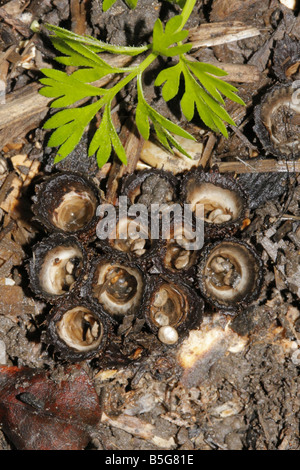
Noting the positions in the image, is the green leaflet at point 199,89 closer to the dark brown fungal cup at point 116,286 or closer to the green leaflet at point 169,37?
the green leaflet at point 169,37

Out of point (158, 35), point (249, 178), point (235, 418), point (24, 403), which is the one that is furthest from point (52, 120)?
point (235, 418)

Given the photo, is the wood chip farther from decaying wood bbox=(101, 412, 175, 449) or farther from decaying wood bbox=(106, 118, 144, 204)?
decaying wood bbox=(101, 412, 175, 449)

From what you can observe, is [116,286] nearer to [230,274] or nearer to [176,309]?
[176,309]

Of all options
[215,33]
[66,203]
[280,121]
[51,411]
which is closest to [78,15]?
[215,33]

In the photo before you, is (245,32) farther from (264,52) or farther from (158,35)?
(158,35)

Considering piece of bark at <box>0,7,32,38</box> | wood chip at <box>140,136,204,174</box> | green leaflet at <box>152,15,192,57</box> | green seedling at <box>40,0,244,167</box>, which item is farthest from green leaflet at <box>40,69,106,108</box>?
piece of bark at <box>0,7,32,38</box>
